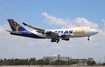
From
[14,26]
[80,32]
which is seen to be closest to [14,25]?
[14,26]

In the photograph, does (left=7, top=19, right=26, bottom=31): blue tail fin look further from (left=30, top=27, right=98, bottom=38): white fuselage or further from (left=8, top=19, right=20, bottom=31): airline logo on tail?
(left=30, top=27, right=98, bottom=38): white fuselage

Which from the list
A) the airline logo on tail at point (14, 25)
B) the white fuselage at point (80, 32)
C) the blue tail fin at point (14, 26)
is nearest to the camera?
the white fuselage at point (80, 32)

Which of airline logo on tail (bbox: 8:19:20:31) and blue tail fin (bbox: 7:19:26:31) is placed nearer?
blue tail fin (bbox: 7:19:26:31)

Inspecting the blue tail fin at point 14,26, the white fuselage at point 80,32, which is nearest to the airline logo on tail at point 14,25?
the blue tail fin at point 14,26

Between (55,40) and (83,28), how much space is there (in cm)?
1267

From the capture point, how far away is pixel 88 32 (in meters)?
87.0

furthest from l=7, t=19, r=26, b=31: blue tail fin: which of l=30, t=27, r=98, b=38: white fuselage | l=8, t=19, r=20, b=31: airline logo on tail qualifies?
l=30, t=27, r=98, b=38: white fuselage

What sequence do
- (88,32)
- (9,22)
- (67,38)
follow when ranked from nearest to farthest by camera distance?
(88,32)
(67,38)
(9,22)

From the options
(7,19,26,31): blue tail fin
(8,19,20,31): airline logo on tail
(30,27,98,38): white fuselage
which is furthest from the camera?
(8,19,20,31): airline logo on tail

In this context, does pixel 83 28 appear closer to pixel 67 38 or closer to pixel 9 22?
pixel 67 38

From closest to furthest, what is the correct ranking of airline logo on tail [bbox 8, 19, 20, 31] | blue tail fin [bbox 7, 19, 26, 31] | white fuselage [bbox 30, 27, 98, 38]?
1. white fuselage [bbox 30, 27, 98, 38]
2. blue tail fin [bbox 7, 19, 26, 31]
3. airline logo on tail [bbox 8, 19, 20, 31]

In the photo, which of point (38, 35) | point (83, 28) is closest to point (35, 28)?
point (38, 35)

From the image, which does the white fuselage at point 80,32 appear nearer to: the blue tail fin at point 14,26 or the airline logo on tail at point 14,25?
the blue tail fin at point 14,26

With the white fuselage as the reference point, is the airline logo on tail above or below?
above
